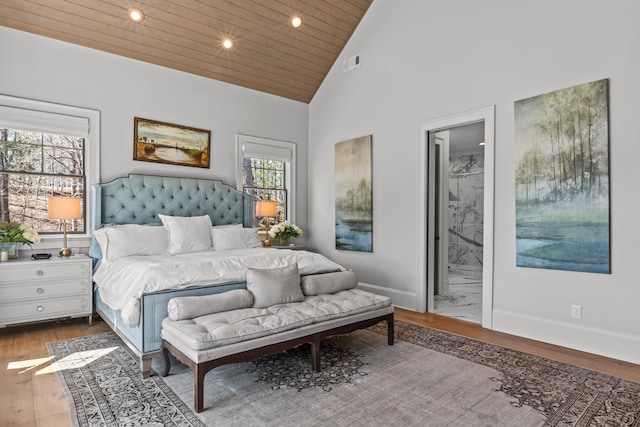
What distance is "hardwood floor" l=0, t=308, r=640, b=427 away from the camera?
89.4 inches

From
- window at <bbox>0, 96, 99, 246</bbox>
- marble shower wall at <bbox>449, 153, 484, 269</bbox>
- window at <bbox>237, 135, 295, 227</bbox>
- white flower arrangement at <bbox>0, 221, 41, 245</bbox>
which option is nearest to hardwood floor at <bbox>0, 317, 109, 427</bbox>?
white flower arrangement at <bbox>0, 221, 41, 245</bbox>

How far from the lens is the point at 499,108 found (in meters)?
3.89

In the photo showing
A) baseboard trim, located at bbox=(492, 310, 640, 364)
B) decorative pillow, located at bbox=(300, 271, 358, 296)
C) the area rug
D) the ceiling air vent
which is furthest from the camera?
the ceiling air vent

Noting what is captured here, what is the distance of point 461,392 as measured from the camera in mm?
2512

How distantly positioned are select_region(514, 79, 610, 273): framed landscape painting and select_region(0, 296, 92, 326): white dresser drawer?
4.43 meters

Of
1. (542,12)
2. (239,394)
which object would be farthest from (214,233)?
(542,12)

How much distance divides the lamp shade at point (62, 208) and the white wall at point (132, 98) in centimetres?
68

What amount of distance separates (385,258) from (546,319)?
1981mm

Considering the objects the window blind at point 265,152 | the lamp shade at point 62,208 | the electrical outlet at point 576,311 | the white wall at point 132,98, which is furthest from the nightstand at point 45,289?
the electrical outlet at point 576,311

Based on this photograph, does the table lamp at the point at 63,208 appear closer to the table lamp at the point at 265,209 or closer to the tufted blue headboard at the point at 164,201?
the tufted blue headboard at the point at 164,201

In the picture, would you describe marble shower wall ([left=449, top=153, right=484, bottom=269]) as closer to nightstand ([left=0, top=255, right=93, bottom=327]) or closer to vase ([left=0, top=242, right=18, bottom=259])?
nightstand ([left=0, top=255, right=93, bottom=327])

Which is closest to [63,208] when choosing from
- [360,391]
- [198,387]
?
[198,387]

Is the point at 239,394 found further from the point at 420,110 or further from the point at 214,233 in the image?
the point at 420,110

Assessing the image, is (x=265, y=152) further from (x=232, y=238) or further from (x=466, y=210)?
(x=466, y=210)
